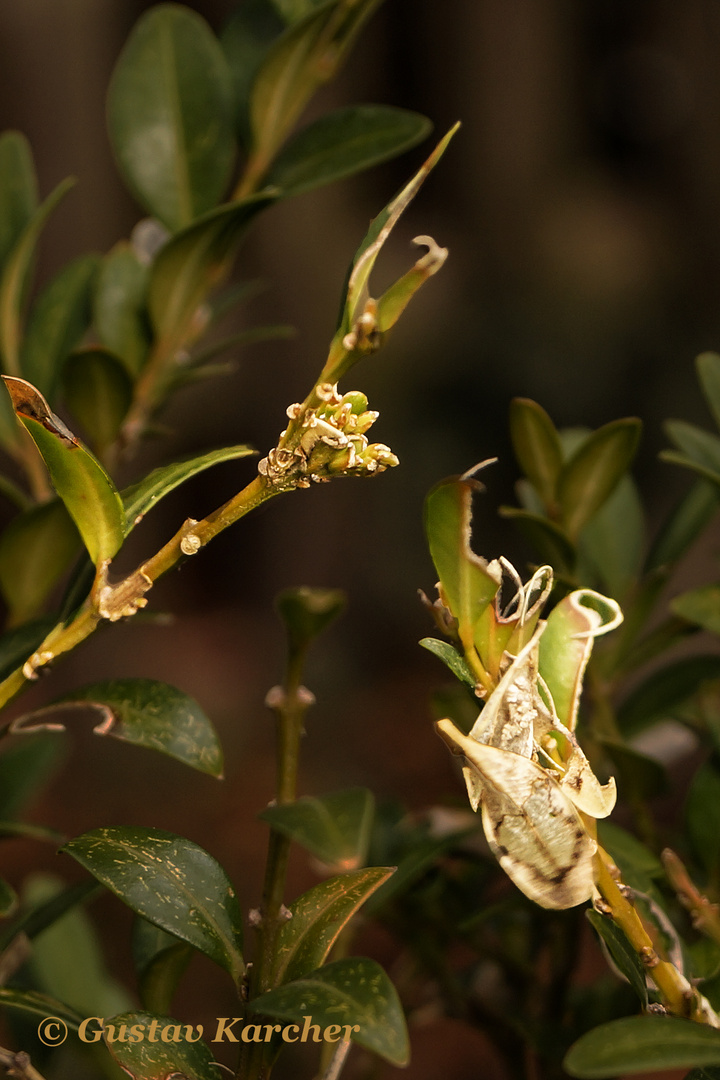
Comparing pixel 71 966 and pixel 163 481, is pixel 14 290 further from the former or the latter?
pixel 71 966

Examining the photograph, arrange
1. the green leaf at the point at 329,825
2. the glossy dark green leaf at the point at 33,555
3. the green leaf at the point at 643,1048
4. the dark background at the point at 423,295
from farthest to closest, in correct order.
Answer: the dark background at the point at 423,295 < the glossy dark green leaf at the point at 33,555 < the green leaf at the point at 329,825 < the green leaf at the point at 643,1048

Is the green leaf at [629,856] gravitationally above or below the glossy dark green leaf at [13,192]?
below

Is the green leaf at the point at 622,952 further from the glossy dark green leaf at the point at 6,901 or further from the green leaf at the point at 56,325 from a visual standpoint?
the green leaf at the point at 56,325

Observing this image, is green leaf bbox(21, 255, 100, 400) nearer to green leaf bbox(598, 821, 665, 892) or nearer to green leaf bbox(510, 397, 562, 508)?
green leaf bbox(510, 397, 562, 508)

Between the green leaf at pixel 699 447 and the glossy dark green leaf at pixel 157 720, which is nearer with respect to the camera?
→ the glossy dark green leaf at pixel 157 720

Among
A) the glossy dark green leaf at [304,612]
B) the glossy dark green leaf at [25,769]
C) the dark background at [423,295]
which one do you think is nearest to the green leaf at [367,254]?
the glossy dark green leaf at [304,612]

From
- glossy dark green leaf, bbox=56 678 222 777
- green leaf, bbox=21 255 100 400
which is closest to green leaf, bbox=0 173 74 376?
green leaf, bbox=21 255 100 400
